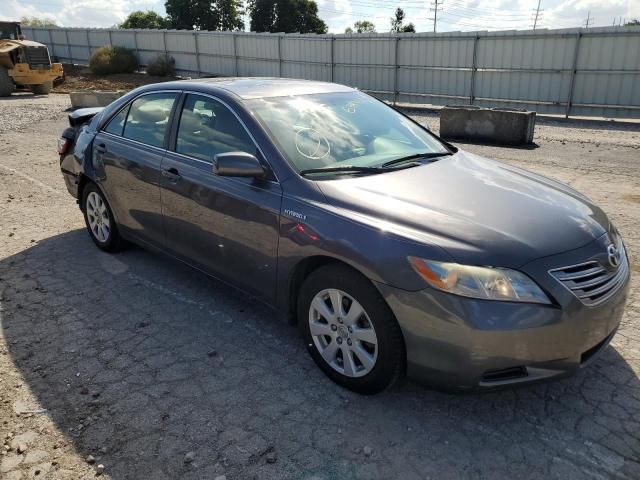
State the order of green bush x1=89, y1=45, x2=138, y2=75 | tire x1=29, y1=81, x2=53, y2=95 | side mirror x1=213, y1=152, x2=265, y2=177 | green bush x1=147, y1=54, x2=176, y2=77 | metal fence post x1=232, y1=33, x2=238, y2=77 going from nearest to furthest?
side mirror x1=213, y1=152, x2=265, y2=177 → tire x1=29, y1=81, x2=53, y2=95 → metal fence post x1=232, y1=33, x2=238, y2=77 → green bush x1=147, y1=54, x2=176, y2=77 → green bush x1=89, y1=45, x2=138, y2=75

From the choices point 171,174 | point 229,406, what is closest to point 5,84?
point 171,174

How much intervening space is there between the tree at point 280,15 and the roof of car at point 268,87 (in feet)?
204

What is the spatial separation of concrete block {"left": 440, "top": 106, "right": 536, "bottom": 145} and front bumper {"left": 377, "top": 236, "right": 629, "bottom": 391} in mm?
8542

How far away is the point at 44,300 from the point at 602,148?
32.9ft

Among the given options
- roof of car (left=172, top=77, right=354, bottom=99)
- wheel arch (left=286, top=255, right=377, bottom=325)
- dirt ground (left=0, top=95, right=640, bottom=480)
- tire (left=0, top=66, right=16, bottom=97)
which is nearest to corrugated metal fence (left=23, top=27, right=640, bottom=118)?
tire (left=0, top=66, right=16, bottom=97)

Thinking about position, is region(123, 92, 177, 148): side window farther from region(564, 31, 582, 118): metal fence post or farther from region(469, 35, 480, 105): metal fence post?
region(469, 35, 480, 105): metal fence post

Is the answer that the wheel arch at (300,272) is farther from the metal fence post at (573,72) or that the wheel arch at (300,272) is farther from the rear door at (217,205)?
the metal fence post at (573,72)

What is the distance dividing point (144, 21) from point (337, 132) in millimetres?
64441

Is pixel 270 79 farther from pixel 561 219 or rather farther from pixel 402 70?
pixel 402 70

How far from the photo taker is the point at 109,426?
109 inches

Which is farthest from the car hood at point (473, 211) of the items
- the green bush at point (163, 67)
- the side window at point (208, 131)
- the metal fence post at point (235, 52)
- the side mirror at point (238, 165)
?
the green bush at point (163, 67)

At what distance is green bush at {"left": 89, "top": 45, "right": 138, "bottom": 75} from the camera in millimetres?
27939

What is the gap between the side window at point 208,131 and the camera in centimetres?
352

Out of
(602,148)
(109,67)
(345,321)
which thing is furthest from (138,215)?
(109,67)
